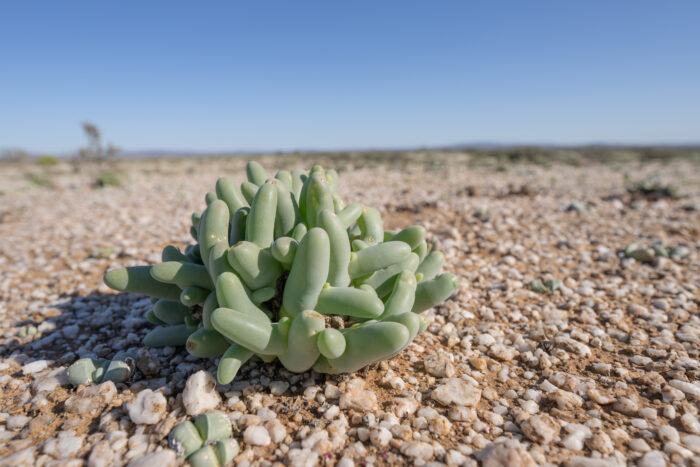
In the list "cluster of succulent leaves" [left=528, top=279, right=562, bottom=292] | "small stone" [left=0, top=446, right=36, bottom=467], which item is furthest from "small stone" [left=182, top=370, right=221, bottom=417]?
"cluster of succulent leaves" [left=528, top=279, right=562, bottom=292]

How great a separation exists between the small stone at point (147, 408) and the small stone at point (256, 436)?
45 centimetres

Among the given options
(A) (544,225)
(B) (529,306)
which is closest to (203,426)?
(B) (529,306)

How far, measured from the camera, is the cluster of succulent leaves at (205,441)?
5.66 feet

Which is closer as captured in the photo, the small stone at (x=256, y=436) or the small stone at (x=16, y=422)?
the small stone at (x=256, y=436)

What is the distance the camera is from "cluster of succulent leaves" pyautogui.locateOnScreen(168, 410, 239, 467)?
5.66 feet

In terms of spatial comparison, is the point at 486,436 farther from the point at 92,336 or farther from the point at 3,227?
the point at 3,227

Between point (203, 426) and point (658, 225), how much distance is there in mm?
6522

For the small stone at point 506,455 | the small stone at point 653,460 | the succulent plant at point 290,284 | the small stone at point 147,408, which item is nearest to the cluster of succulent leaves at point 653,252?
the succulent plant at point 290,284

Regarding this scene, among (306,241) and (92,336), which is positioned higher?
(306,241)

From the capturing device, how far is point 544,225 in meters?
5.75

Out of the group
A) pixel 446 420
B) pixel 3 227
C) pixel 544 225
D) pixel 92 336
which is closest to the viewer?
pixel 446 420

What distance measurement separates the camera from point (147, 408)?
1.97 m

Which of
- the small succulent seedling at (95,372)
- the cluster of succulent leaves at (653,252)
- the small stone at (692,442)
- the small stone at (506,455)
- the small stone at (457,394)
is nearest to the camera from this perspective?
the small stone at (506,455)

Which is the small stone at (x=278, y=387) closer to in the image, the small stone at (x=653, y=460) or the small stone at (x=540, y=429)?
the small stone at (x=540, y=429)
